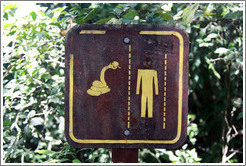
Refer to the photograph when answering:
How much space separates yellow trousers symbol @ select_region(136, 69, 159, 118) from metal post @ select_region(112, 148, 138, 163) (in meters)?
0.16

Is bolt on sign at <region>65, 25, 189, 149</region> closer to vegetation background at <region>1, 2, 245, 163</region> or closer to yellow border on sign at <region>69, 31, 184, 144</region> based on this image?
yellow border on sign at <region>69, 31, 184, 144</region>

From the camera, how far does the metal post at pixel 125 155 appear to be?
129 centimetres

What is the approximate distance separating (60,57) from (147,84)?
0.83 metres

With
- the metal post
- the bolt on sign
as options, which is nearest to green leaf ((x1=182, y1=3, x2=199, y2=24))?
the bolt on sign

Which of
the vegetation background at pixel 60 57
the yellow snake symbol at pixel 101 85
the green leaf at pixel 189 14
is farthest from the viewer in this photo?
the vegetation background at pixel 60 57

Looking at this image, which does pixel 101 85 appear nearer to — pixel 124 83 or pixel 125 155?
pixel 124 83

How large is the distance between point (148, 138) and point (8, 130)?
85 cm

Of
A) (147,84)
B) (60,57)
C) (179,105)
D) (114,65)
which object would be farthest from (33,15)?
(179,105)

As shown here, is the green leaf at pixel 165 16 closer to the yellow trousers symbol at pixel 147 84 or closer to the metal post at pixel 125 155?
the yellow trousers symbol at pixel 147 84

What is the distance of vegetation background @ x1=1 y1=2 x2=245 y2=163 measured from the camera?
161 centimetres

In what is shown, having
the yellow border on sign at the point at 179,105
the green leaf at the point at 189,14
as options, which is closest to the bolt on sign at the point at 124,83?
the yellow border on sign at the point at 179,105

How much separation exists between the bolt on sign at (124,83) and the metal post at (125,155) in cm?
5

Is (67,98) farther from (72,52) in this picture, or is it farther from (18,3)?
(18,3)

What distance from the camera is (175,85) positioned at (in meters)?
1.24
